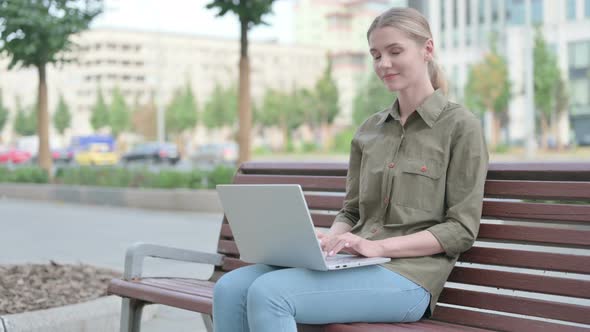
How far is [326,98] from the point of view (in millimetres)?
53656

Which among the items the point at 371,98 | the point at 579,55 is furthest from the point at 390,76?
the point at 579,55

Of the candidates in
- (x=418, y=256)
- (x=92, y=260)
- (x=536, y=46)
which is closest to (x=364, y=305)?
(x=418, y=256)

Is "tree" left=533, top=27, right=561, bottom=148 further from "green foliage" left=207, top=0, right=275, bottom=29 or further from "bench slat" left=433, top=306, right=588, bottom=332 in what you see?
"bench slat" left=433, top=306, right=588, bottom=332

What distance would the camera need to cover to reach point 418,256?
8.97ft

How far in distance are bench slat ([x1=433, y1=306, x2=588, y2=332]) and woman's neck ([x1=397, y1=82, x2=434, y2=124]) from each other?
0.69 metres

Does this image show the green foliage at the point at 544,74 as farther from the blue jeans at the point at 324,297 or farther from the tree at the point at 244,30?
the blue jeans at the point at 324,297

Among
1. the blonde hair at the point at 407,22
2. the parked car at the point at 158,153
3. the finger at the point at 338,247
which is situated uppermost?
the blonde hair at the point at 407,22

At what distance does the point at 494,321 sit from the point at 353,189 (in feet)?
2.31

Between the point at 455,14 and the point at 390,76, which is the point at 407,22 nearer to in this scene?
the point at 390,76

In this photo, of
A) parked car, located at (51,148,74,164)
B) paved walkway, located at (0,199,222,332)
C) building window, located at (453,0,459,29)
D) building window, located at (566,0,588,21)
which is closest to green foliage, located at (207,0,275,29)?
paved walkway, located at (0,199,222,332)

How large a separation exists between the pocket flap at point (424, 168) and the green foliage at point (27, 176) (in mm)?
16931

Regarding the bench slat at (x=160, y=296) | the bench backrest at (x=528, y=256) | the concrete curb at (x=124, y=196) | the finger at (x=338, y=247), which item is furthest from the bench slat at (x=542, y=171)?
the concrete curb at (x=124, y=196)

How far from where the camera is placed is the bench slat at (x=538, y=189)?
2764mm

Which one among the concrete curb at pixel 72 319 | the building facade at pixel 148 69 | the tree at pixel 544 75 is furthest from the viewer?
the building facade at pixel 148 69
